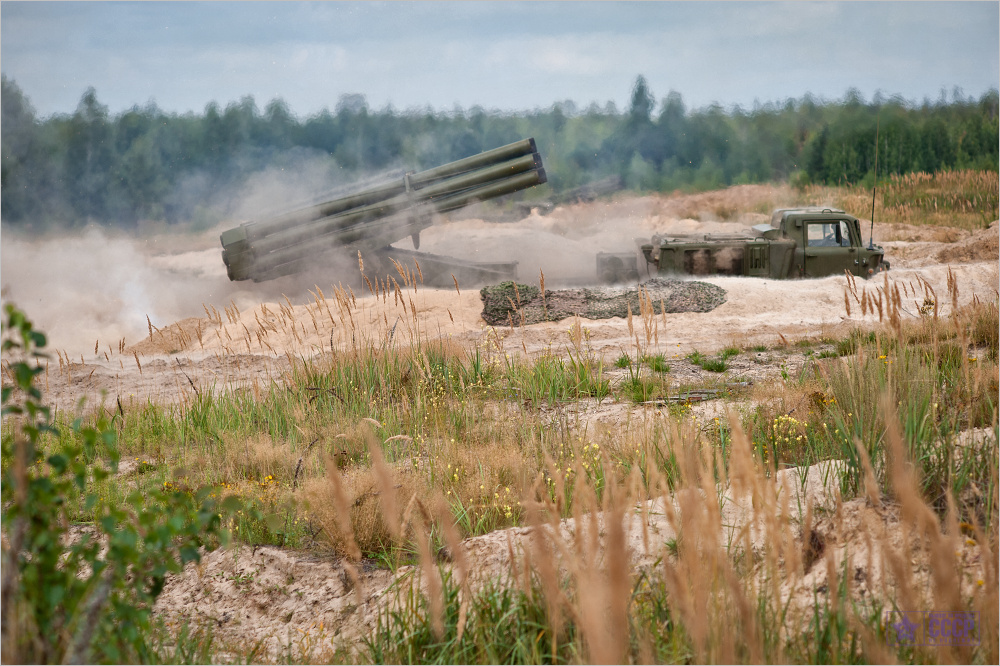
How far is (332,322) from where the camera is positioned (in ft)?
16.9

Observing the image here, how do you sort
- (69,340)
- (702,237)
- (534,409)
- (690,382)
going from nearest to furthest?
(534,409) < (690,382) < (69,340) < (702,237)

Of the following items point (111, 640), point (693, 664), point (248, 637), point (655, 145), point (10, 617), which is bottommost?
point (248, 637)

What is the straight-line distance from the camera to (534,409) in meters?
5.01

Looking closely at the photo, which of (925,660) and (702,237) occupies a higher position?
(702,237)

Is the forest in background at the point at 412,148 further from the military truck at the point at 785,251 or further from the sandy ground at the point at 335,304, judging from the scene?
the military truck at the point at 785,251

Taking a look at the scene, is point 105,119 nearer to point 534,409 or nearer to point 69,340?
point 69,340

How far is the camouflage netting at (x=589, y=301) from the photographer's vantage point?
406 inches

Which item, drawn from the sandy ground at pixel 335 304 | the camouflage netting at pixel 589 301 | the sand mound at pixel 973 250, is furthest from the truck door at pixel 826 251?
the sand mound at pixel 973 250

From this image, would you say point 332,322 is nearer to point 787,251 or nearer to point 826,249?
point 787,251

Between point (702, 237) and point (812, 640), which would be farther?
point (702, 237)

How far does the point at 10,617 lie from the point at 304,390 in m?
3.74

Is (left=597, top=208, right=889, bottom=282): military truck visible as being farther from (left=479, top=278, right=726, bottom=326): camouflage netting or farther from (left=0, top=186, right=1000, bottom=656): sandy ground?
(left=479, top=278, right=726, bottom=326): camouflage netting

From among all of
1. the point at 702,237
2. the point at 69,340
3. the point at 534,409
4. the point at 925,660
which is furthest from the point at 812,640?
the point at 69,340

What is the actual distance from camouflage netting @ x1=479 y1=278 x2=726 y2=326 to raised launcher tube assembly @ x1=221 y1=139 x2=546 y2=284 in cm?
304
